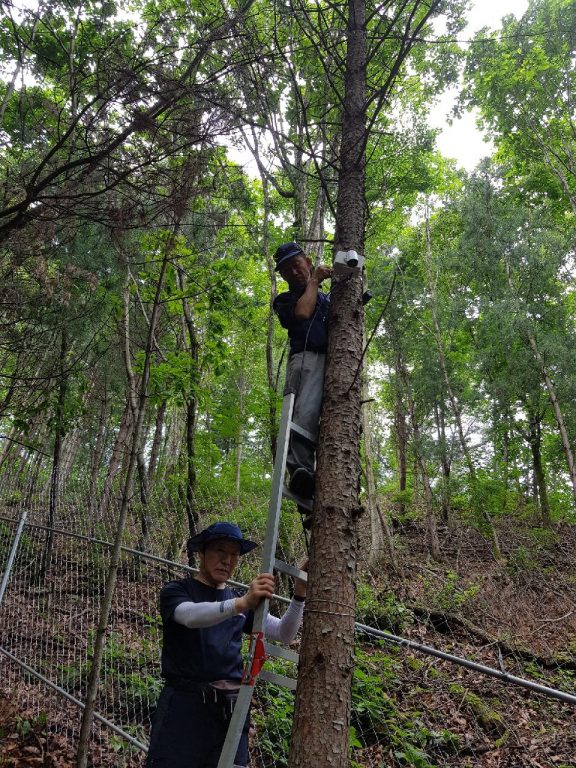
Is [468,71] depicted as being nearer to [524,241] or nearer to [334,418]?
[524,241]

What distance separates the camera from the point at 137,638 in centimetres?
491

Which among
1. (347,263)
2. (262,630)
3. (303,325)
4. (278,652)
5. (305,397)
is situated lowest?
(278,652)

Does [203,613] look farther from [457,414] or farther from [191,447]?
[457,414]

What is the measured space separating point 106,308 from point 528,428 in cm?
1282

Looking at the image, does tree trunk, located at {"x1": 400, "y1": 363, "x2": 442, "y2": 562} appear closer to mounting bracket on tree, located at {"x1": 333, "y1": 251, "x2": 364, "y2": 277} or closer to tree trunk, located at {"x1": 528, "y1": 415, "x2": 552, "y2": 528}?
tree trunk, located at {"x1": 528, "y1": 415, "x2": 552, "y2": 528}

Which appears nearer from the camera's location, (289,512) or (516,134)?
(289,512)

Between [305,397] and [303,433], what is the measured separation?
218 millimetres

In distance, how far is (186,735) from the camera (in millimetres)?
2135

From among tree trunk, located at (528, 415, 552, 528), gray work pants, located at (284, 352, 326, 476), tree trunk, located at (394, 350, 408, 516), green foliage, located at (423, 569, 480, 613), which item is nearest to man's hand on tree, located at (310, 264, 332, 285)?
gray work pants, located at (284, 352, 326, 476)

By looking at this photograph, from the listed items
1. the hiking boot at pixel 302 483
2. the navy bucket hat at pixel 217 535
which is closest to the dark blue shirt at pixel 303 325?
the hiking boot at pixel 302 483

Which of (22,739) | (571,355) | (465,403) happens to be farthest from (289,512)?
(465,403)

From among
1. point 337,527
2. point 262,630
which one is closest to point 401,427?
point 337,527

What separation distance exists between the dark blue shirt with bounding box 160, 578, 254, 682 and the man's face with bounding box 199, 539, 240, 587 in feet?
0.59

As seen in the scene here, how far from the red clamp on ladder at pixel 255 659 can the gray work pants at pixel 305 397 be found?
805 millimetres
